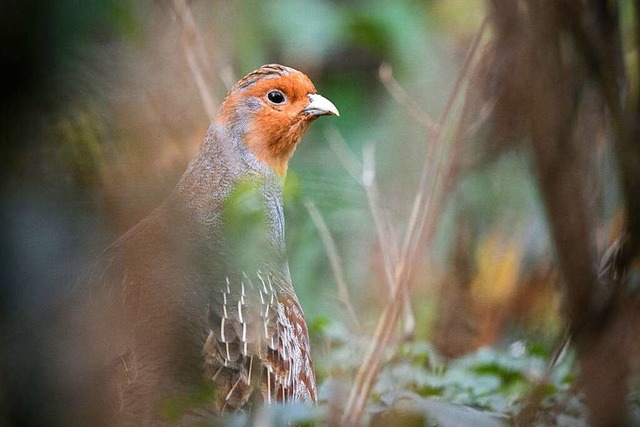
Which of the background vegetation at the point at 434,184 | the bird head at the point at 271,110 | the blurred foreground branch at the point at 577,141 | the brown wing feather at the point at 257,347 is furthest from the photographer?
the bird head at the point at 271,110

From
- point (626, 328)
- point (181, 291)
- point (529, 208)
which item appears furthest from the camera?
point (529, 208)

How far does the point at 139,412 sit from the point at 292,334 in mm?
1240

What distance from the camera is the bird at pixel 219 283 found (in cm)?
143

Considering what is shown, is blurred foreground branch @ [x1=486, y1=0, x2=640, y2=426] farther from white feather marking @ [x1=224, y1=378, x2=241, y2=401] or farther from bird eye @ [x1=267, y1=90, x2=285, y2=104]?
bird eye @ [x1=267, y1=90, x2=285, y2=104]

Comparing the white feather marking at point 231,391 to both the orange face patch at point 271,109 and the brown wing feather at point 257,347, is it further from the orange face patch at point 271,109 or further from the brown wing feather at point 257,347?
the orange face patch at point 271,109

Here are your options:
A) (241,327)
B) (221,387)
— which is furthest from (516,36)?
(241,327)

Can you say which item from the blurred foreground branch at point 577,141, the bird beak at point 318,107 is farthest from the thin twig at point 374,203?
the blurred foreground branch at point 577,141

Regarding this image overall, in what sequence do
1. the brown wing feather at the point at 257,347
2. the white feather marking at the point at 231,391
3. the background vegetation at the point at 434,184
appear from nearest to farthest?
the background vegetation at the point at 434,184
the white feather marking at the point at 231,391
the brown wing feather at the point at 257,347

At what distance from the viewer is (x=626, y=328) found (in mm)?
1156

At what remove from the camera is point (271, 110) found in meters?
3.23

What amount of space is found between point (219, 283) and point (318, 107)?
1.53m

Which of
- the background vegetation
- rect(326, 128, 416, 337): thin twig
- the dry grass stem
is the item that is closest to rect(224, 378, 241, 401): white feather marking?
the background vegetation

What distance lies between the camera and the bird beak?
3.24 metres

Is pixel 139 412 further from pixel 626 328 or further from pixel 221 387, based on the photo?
pixel 626 328
